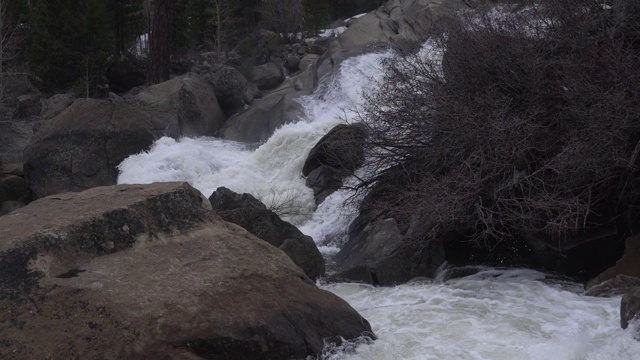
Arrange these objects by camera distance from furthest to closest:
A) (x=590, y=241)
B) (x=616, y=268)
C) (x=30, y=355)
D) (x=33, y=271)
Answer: (x=590, y=241) < (x=616, y=268) < (x=33, y=271) < (x=30, y=355)

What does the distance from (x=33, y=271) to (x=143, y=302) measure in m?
0.89

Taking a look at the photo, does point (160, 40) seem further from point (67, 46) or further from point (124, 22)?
point (124, 22)

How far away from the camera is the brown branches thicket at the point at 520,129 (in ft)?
29.1

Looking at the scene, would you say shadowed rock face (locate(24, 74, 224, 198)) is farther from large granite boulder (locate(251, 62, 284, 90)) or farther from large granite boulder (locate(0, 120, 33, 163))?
large granite boulder (locate(251, 62, 284, 90))

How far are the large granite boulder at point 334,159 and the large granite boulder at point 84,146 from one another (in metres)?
4.09

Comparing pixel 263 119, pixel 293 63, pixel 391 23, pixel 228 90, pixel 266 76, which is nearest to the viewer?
pixel 263 119

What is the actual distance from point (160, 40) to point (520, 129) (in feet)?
45.7

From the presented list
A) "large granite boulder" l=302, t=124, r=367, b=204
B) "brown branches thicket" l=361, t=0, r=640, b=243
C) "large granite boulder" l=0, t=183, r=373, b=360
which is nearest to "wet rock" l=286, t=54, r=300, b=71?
"large granite boulder" l=302, t=124, r=367, b=204

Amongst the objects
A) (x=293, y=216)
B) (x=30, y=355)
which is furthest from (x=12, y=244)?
(x=293, y=216)

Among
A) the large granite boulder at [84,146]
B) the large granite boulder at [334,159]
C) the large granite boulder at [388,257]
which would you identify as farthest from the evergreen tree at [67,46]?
the large granite boulder at [388,257]

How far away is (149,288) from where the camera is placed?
6023 mm

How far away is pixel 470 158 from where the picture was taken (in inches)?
370

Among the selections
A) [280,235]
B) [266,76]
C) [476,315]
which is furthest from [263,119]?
[476,315]

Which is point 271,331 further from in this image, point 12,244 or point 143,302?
point 12,244
